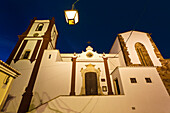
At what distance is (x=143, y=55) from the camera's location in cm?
1383

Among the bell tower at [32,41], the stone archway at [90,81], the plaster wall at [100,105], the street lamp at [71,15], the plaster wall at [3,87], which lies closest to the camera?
the street lamp at [71,15]

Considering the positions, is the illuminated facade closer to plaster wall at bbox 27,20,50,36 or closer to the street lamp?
the street lamp

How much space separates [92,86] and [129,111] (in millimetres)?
5411

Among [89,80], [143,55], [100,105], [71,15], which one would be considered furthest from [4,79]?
[143,55]

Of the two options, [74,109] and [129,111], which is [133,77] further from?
[74,109]

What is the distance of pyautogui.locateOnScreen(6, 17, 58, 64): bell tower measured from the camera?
13625 millimetres

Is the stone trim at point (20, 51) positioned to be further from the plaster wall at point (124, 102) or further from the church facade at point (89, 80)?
the plaster wall at point (124, 102)

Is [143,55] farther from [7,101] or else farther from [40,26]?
[40,26]

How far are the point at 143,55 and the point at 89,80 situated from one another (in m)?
9.80

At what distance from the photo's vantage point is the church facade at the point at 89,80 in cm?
791

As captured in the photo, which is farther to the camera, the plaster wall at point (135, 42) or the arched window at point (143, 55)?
the plaster wall at point (135, 42)

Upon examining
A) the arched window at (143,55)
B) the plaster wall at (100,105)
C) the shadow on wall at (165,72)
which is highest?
the arched window at (143,55)

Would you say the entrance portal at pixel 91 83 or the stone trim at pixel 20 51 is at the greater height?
the stone trim at pixel 20 51

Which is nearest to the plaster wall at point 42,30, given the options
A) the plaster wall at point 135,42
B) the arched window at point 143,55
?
the plaster wall at point 135,42
